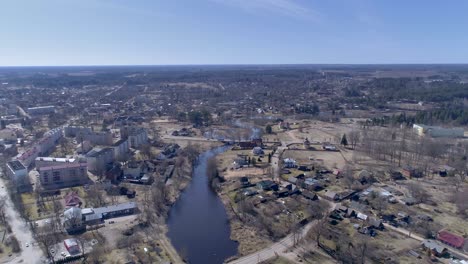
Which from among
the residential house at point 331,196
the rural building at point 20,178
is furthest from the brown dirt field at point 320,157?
the rural building at point 20,178

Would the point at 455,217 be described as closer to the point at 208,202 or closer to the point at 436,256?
the point at 436,256

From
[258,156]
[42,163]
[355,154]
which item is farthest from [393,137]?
[42,163]

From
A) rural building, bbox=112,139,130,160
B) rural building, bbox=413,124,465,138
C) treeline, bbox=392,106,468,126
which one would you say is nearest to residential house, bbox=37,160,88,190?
rural building, bbox=112,139,130,160

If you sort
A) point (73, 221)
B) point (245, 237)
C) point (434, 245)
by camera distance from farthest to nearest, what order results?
1. point (73, 221)
2. point (245, 237)
3. point (434, 245)

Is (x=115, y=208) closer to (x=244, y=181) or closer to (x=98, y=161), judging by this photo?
(x=98, y=161)

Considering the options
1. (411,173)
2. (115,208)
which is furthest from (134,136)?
(411,173)

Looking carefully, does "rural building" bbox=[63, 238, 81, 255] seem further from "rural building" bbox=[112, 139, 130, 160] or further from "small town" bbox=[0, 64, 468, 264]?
"rural building" bbox=[112, 139, 130, 160]
